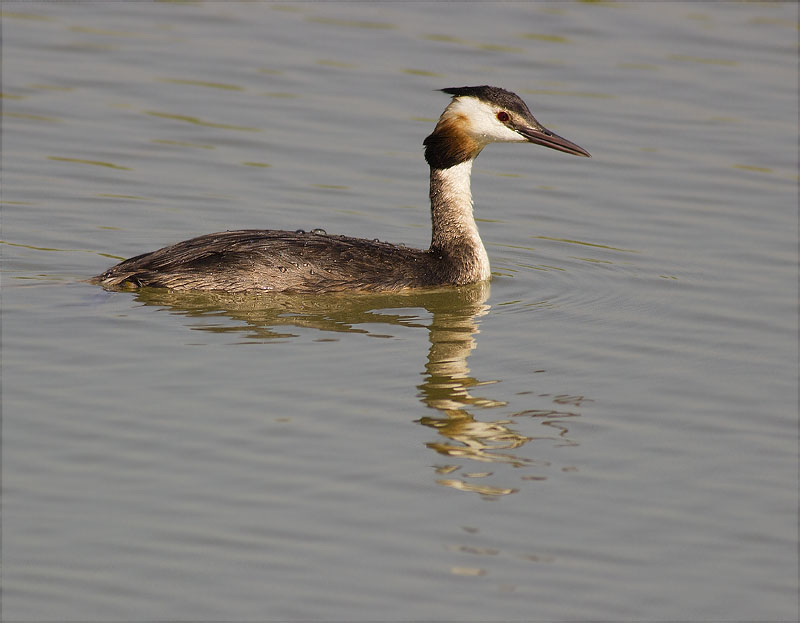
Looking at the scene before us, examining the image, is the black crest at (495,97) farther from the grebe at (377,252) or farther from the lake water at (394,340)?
the lake water at (394,340)

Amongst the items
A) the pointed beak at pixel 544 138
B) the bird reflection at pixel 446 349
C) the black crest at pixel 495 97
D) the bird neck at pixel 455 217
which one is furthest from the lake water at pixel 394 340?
the black crest at pixel 495 97

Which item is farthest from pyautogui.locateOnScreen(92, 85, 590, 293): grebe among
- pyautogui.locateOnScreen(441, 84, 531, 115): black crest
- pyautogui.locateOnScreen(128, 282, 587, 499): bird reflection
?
pyautogui.locateOnScreen(128, 282, 587, 499): bird reflection

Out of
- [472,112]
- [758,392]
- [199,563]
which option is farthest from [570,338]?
[199,563]

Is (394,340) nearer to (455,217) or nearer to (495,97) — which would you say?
(455,217)

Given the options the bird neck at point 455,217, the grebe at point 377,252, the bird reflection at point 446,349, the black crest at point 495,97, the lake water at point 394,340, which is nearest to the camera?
the lake water at point 394,340

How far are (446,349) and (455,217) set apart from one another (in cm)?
217

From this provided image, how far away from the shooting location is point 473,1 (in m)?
21.1

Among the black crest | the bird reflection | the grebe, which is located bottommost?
the bird reflection

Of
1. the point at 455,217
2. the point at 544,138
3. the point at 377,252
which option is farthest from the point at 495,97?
the point at 377,252

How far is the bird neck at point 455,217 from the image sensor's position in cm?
1216

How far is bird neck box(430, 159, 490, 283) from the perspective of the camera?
12.2 metres

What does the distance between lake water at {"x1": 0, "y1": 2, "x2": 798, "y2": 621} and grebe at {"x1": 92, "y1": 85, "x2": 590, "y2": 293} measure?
0.17 metres

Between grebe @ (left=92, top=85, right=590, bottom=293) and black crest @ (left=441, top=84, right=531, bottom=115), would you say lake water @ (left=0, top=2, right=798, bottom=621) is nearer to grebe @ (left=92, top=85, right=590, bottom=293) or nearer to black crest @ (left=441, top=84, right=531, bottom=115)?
grebe @ (left=92, top=85, right=590, bottom=293)

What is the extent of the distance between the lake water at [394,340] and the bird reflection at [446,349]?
0.10 feet
